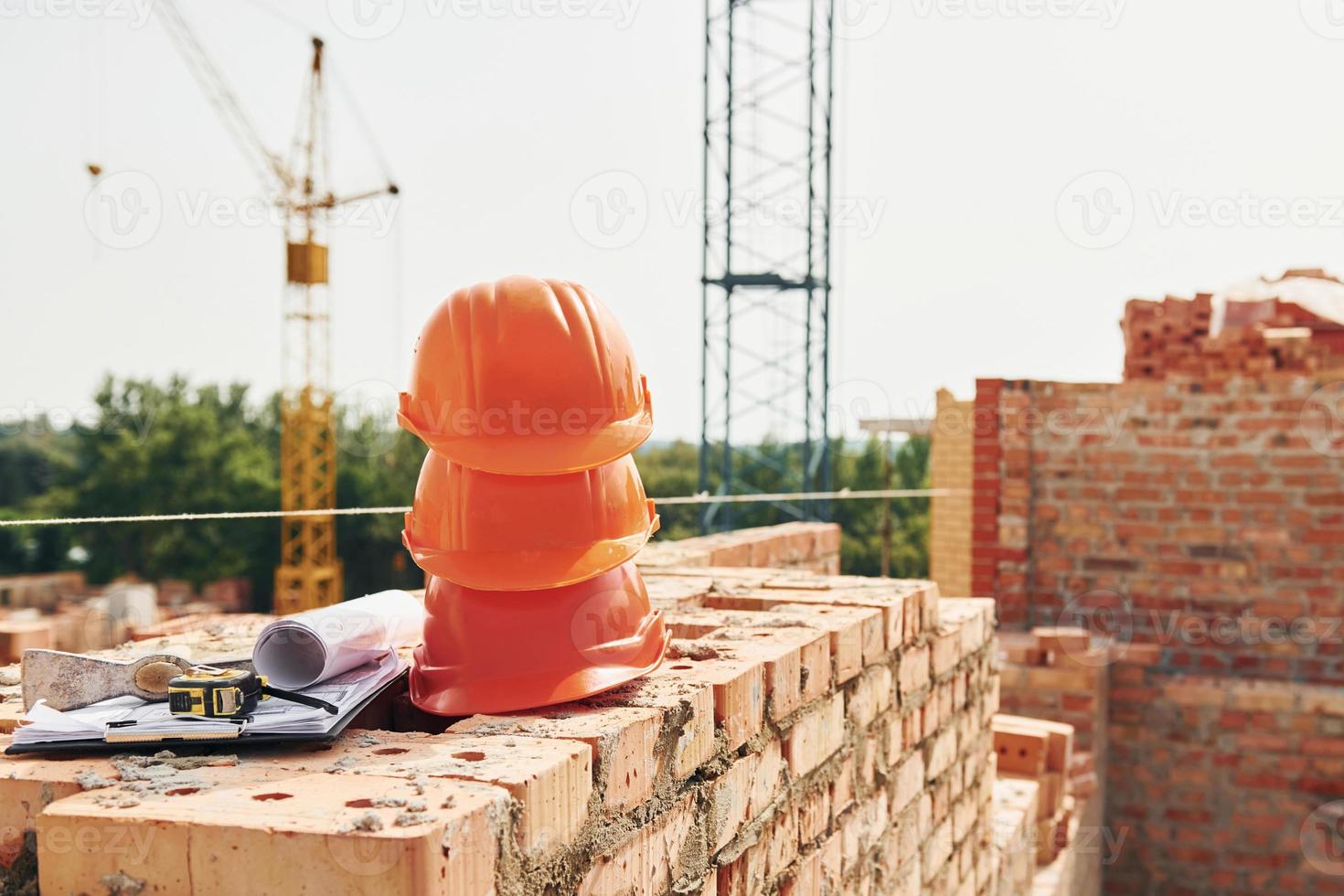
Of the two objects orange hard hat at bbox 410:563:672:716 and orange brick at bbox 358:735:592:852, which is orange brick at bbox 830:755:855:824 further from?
orange brick at bbox 358:735:592:852

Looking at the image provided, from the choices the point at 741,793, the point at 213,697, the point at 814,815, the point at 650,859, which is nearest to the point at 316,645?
the point at 213,697

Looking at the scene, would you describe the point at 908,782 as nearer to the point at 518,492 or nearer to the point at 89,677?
the point at 518,492

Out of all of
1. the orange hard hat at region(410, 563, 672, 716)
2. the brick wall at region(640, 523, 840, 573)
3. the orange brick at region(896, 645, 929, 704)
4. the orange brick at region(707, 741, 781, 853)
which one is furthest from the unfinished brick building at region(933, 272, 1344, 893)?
the orange hard hat at region(410, 563, 672, 716)

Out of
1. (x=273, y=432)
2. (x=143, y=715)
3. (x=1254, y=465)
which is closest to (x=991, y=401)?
(x=1254, y=465)

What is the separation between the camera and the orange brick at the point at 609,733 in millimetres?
1706

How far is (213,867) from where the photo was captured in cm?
130

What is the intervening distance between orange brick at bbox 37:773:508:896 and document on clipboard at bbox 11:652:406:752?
0.20 m

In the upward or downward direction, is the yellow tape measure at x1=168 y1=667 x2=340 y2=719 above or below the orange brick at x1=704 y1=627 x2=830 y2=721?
above

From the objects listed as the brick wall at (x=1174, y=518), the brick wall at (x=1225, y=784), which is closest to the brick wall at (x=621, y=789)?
the brick wall at (x=1225, y=784)

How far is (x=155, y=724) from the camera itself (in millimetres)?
1650

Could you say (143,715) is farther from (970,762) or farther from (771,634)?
(970,762)

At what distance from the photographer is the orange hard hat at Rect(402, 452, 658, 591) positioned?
1919 mm

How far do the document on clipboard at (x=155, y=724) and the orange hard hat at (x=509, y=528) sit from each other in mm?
312

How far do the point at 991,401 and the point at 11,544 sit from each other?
106 ft
